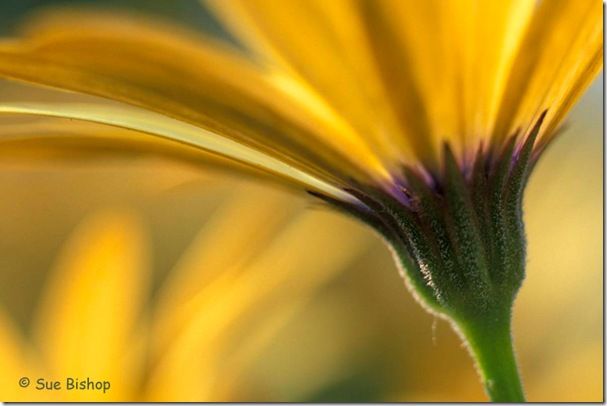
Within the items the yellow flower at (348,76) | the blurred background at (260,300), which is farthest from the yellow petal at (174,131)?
the blurred background at (260,300)

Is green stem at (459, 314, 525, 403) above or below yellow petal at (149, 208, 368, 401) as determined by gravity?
below

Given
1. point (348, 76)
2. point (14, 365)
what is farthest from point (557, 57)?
point (14, 365)

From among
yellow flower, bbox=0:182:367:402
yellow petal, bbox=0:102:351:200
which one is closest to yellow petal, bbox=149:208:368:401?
yellow flower, bbox=0:182:367:402

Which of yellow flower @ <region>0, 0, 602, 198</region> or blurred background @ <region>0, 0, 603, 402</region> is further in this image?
blurred background @ <region>0, 0, 603, 402</region>

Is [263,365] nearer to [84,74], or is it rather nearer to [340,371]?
[340,371]

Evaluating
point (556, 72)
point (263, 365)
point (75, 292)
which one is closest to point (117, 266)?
point (75, 292)

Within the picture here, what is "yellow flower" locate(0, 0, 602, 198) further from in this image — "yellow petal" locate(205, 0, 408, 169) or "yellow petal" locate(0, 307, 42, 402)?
"yellow petal" locate(0, 307, 42, 402)

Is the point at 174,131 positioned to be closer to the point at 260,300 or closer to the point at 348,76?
the point at 348,76
